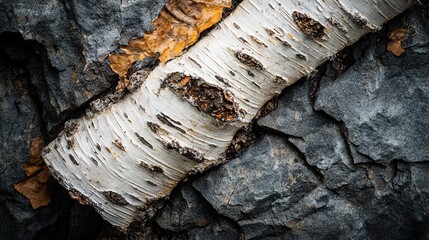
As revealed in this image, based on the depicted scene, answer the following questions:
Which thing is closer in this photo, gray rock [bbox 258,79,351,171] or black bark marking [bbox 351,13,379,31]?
black bark marking [bbox 351,13,379,31]

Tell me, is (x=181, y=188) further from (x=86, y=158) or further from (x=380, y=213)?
(x=380, y=213)

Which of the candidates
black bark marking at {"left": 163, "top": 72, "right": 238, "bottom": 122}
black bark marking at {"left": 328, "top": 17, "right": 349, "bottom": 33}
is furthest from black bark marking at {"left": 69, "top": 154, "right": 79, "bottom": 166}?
black bark marking at {"left": 328, "top": 17, "right": 349, "bottom": 33}

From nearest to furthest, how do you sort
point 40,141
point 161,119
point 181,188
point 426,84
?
1. point 161,119
2. point 426,84
3. point 181,188
4. point 40,141

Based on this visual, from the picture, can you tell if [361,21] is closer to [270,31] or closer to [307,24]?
[307,24]

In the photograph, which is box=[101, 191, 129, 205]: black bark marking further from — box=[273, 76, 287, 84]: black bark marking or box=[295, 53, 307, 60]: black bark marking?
box=[295, 53, 307, 60]: black bark marking

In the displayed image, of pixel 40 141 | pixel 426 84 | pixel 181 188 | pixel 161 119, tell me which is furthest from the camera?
pixel 40 141

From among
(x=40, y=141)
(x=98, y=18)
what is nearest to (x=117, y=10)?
(x=98, y=18)

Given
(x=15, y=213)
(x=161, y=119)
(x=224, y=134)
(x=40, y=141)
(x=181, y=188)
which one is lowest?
(x=15, y=213)

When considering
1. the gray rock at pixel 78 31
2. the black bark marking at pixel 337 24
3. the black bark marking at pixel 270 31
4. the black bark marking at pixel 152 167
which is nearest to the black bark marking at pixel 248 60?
the black bark marking at pixel 270 31
